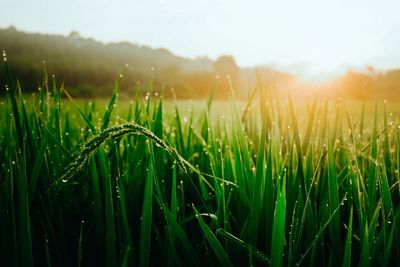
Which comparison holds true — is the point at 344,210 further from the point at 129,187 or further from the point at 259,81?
the point at 129,187

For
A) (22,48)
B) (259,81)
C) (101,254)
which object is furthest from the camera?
(22,48)

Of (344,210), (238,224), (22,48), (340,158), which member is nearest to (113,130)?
(238,224)

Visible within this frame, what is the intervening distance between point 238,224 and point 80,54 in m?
37.3

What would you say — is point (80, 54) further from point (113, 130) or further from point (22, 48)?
point (113, 130)

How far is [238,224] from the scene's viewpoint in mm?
830

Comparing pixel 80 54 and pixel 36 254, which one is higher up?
pixel 80 54

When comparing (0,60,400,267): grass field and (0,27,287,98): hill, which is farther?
(0,27,287,98): hill

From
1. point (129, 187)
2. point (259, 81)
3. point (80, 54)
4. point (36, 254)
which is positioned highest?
point (80, 54)

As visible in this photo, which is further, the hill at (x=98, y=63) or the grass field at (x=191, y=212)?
the hill at (x=98, y=63)

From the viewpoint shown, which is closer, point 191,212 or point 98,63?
point 191,212

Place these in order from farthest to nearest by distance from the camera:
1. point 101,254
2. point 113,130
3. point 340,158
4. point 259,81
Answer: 1. point 340,158
2. point 259,81
3. point 101,254
4. point 113,130

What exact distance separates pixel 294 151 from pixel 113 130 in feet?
1.64

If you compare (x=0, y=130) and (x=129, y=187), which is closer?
(x=129, y=187)

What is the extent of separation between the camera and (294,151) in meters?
0.84
